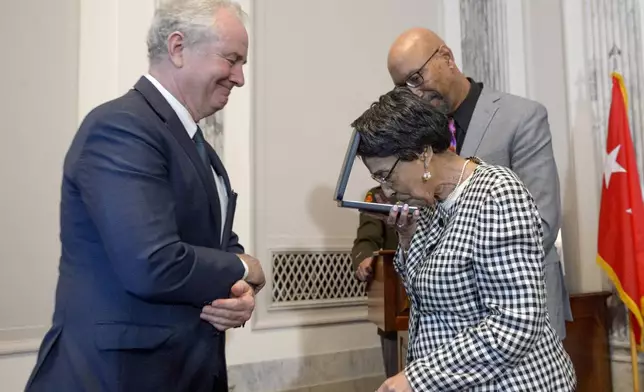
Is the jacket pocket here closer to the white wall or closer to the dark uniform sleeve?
the white wall

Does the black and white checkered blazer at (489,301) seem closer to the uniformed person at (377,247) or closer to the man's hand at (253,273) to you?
the man's hand at (253,273)

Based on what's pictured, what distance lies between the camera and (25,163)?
294 centimetres

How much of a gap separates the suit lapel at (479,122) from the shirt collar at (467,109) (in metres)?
0.06

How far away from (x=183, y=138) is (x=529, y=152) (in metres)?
1.31

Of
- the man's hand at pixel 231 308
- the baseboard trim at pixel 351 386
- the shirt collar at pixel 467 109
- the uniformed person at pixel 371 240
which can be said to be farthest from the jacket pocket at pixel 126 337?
the baseboard trim at pixel 351 386

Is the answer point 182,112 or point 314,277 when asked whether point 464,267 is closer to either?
point 182,112

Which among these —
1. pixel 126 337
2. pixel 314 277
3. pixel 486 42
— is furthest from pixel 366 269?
pixel 486 42

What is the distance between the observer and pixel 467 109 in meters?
2.42

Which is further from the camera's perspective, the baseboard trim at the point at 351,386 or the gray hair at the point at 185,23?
the baseboard trim at the point at 351,386

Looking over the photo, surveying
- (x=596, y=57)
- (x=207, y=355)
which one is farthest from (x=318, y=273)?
(x=207, y=355)

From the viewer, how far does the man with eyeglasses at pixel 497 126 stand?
84.4 inches

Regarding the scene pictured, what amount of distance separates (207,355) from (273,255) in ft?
7.29

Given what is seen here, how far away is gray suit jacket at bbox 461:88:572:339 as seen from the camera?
213 cm

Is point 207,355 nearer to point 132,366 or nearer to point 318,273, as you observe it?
point 132,366
